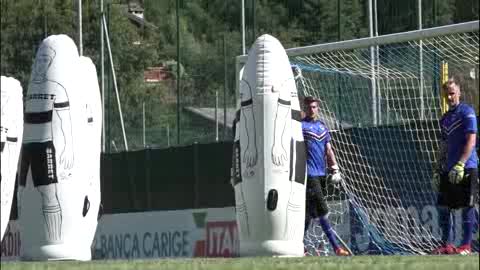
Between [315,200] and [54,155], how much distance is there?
3.82 meters

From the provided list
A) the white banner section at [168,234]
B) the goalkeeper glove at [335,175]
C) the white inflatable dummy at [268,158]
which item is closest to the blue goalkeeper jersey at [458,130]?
the goalkeeper glove at [335,175]

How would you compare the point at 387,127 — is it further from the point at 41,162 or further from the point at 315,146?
the point at 41,162

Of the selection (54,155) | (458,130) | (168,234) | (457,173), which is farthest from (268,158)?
(168,234)

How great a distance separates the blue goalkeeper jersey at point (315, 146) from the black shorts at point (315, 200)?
0.31 feet

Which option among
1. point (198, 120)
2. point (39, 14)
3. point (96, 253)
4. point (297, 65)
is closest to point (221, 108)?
point (198, 120)

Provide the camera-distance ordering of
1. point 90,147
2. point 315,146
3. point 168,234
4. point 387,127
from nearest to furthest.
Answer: point 90,147
point 315,146
point 387,127
point 168,234

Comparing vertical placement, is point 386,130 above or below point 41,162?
above

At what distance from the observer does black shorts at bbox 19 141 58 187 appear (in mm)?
13289

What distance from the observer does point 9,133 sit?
11.8 m

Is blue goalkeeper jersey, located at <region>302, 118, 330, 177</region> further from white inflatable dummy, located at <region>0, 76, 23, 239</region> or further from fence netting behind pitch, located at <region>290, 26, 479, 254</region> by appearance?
white inflatable dummy, located at <region>0, 76, 23, 239</region>

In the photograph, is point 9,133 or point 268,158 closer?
point 9,133

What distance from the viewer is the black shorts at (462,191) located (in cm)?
1454

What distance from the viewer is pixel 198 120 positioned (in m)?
24.8

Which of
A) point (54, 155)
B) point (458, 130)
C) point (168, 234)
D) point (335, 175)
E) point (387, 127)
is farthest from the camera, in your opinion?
point (168, 234)
